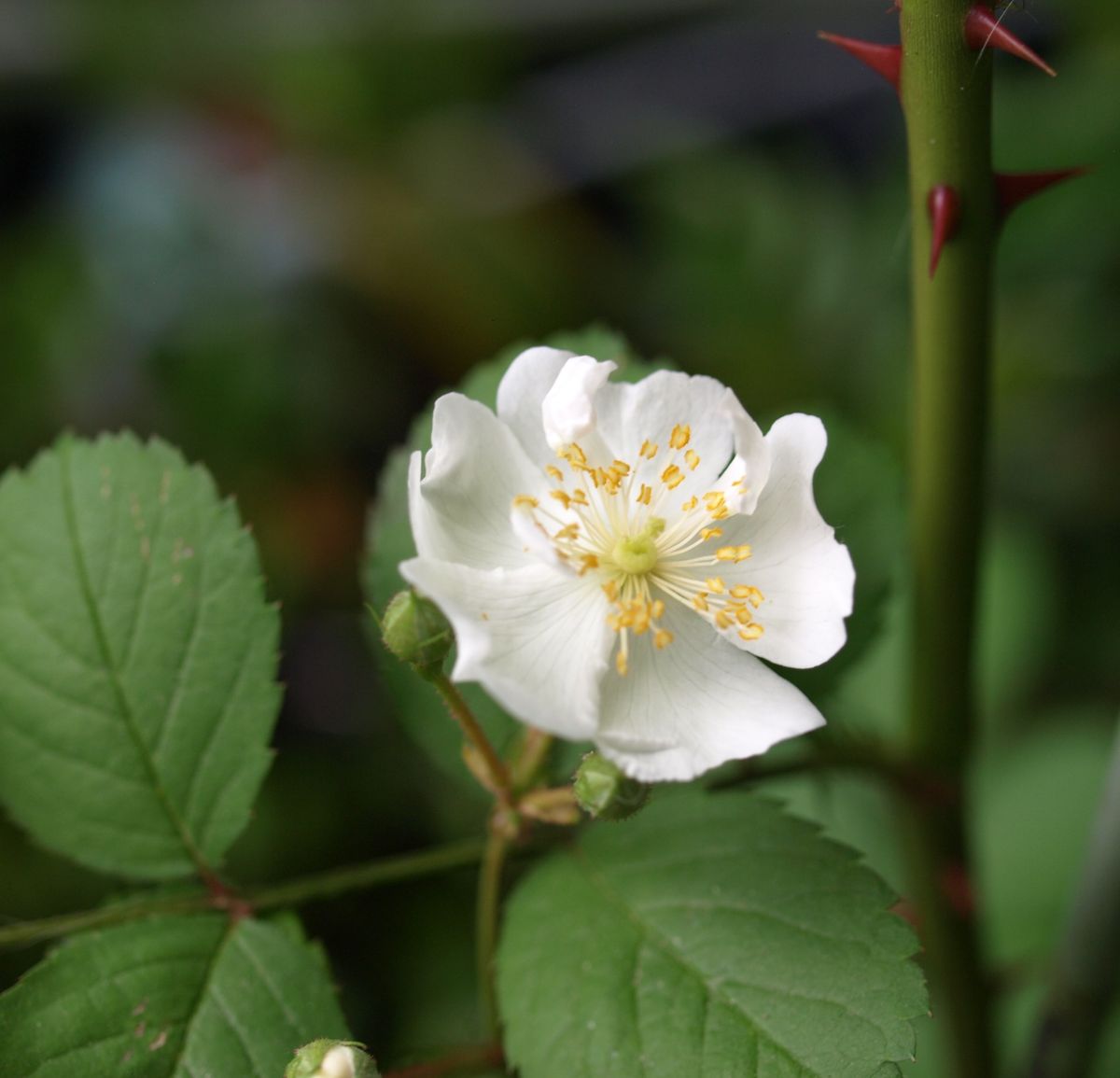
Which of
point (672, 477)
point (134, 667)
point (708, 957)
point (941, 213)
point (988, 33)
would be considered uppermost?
point (988, 33)

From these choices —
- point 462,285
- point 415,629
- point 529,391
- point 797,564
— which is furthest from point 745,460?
point 462,285

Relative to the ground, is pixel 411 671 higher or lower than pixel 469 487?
lower

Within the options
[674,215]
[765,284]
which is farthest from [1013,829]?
[674,215]

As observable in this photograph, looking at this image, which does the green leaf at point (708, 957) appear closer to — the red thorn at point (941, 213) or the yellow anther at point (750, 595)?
the yellow anther at point (750, 595)

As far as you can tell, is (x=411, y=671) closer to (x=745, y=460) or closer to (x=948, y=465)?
(x=745, y=460)

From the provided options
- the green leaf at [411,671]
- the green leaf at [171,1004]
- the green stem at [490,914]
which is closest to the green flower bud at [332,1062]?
the green leaf at [171,1004]

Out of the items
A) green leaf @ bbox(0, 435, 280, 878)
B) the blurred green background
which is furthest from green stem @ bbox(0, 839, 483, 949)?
the blurred green background
